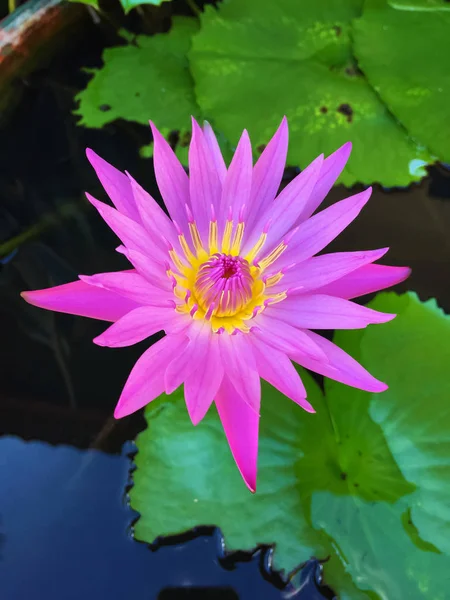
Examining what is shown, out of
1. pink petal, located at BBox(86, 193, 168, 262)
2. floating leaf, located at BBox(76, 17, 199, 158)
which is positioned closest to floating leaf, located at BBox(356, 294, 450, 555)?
pink petal, located at BBox(86, 193, 168, 262)

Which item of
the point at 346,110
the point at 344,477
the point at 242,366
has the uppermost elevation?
the point at 242,366

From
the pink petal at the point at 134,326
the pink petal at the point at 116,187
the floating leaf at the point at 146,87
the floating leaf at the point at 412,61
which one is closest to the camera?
the pink petal at the point at 134,326

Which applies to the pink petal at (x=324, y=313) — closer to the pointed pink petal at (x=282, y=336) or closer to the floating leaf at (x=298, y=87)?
→ the pointed pink petal at (x=282, y=336)


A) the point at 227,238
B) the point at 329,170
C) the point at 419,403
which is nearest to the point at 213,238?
the point at 227,238

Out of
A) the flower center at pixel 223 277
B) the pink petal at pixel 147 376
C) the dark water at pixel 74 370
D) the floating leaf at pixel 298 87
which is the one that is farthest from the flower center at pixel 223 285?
the floating leaf at pixel 298 87

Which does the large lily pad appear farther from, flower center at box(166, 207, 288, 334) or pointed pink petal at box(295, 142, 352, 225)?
pointed pink petal at box(295, 142, 352, 225)

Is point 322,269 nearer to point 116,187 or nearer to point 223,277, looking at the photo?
point 223,277
